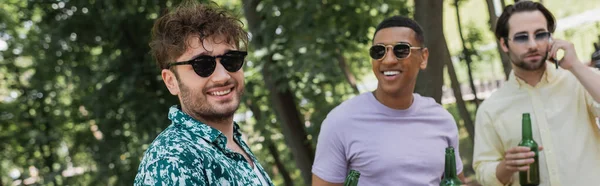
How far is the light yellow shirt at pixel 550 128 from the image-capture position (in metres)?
2.91

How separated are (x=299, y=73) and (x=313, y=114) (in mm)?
534

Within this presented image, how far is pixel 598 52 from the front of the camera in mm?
3928

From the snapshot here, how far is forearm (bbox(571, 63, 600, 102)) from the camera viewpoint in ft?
9.18

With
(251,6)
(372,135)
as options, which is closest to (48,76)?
(251,6)

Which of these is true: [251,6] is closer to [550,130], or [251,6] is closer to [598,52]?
[598,52]

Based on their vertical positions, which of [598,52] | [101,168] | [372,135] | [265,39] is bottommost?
[101,168]

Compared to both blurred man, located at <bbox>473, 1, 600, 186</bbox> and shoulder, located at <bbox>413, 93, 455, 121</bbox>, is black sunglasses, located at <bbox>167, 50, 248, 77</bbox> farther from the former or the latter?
blurred man, located at <bbox>473, 1, 600, 186</bbox>

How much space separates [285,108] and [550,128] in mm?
3538

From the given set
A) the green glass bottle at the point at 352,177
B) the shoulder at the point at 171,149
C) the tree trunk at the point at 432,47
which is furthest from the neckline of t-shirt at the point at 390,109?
the tree trunk at the point at 432,47

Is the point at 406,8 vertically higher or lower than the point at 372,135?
higher

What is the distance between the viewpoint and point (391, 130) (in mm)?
2887

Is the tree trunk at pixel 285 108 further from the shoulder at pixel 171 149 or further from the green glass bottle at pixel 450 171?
the shoulder at pixel 171 149

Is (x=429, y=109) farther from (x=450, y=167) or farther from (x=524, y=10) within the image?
(x=524, y=10)

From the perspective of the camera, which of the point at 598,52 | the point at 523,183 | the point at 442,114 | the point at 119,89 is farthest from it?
the point at 119,89
